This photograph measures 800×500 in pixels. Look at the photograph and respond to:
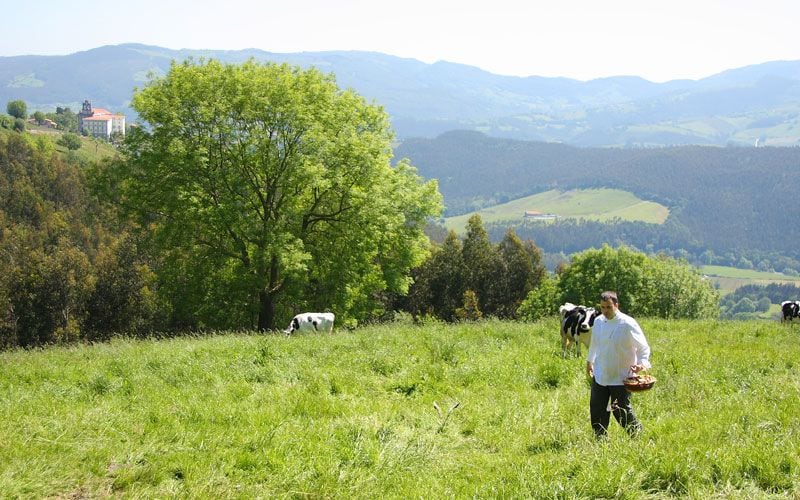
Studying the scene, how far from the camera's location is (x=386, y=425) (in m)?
9.66

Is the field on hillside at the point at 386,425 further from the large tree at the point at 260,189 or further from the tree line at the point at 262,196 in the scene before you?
the large tree at the point at 260,189

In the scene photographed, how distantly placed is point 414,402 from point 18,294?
74086 mm

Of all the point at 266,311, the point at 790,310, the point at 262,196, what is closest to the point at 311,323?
the point at 266,311

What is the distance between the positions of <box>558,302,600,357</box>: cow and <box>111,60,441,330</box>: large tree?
13419 mm

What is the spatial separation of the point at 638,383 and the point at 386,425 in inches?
152

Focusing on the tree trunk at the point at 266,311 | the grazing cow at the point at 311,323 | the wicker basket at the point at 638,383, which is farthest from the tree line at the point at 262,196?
the wicker basket at the point at 638,383

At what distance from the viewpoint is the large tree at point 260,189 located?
27.8m

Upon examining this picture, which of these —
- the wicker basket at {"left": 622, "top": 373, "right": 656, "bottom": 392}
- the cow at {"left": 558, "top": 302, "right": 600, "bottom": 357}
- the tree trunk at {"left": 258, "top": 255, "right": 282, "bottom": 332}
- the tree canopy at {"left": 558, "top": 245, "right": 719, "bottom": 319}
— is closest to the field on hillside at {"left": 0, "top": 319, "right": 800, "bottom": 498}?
the cow at {"left": 558, "top": 302, "right": 600, "bottom": 357}

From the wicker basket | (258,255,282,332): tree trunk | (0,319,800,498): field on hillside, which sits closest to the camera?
(0,319,800,498): field on hillside

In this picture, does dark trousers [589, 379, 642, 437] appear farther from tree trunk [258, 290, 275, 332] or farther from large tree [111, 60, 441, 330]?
tree trunk [258, 290, 275, 332]

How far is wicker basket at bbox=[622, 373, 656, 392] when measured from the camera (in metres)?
8.63

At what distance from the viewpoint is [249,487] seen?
7.30m

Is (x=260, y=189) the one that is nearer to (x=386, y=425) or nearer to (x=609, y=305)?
(x=386, y=425)

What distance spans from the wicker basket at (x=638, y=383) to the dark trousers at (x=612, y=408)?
0.67 ft
